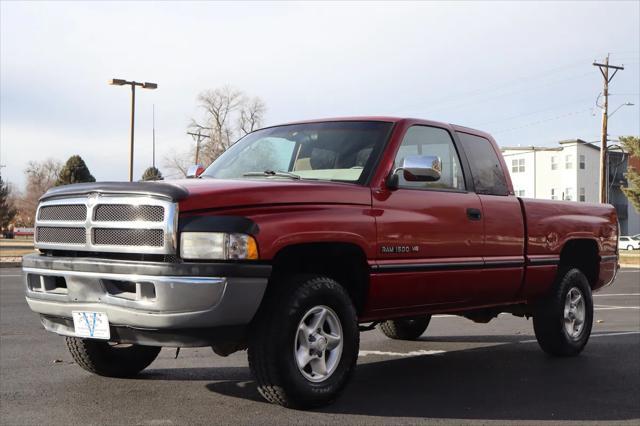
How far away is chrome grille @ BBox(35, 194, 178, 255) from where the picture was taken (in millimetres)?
4414

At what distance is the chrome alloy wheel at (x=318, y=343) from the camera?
482 cm

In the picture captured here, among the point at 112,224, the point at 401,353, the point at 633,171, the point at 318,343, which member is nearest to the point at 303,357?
the point at 318,343

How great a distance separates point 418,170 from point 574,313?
10.4ft

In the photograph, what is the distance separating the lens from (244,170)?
6.01m

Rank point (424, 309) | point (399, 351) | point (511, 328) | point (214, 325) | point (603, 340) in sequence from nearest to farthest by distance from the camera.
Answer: point (214, 325)
point (424, 309)
point (399, 351)
point (603, 340)
point (511, 328)

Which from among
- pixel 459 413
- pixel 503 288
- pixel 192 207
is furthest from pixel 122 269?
pixel 503 288

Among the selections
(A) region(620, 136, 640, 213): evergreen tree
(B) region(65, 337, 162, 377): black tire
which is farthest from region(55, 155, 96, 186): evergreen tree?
(B) region(65, 337, 162, 377): black tire

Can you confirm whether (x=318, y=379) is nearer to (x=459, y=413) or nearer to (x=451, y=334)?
(x=459, y=413)

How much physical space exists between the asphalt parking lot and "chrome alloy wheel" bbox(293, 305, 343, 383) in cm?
27

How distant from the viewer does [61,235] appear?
5.04m

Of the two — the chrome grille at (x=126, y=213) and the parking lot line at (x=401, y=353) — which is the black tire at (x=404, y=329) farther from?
the chrome grille at (x=126, y=213)

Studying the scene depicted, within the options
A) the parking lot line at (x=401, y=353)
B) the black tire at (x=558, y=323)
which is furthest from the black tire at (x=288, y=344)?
the black tire at (x=558, y=323)

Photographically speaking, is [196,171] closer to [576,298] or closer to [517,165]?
[576,298]

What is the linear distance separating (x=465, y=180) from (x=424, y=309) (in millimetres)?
1199
